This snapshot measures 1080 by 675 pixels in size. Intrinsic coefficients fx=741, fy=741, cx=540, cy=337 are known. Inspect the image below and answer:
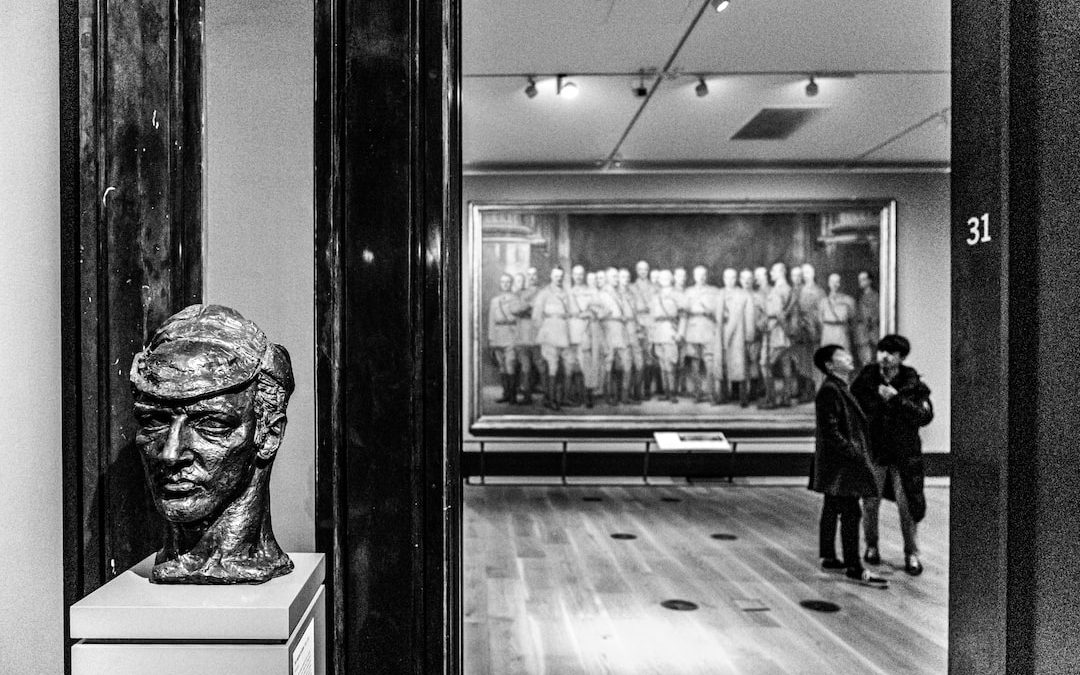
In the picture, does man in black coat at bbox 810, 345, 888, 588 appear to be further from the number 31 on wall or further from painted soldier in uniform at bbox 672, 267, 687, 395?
painted soldier in uniform at bbox 672, 267, 687, 395

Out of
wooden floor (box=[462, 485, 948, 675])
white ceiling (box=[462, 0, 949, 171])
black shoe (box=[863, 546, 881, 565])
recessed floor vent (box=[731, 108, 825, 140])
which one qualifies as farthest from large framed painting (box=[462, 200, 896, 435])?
black shoe (box=[863, 546, 881, 565])

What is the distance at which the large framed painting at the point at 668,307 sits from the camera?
9.57m

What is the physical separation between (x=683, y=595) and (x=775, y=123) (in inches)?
197

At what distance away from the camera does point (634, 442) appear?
952 centimetres

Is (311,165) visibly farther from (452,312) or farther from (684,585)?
(684,585)

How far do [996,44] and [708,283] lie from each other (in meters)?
7.63

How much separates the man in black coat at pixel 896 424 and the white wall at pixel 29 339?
5.07 metres

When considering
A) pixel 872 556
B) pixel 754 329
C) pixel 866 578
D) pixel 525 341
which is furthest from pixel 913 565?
pixel 525 341

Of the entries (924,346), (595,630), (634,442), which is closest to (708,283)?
(634,442)

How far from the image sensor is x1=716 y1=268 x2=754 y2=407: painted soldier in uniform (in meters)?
9.59

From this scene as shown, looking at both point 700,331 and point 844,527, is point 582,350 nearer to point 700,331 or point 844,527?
point 700,331

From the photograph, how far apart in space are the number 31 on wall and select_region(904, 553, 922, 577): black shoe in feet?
14.1

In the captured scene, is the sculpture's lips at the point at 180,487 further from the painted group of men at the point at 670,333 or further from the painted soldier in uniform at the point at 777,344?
the painted soldier in uniform at the point at 777,344

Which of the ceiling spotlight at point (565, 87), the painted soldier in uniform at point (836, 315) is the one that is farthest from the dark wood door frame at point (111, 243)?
the painted soldier in uniform at point (836, 315)
